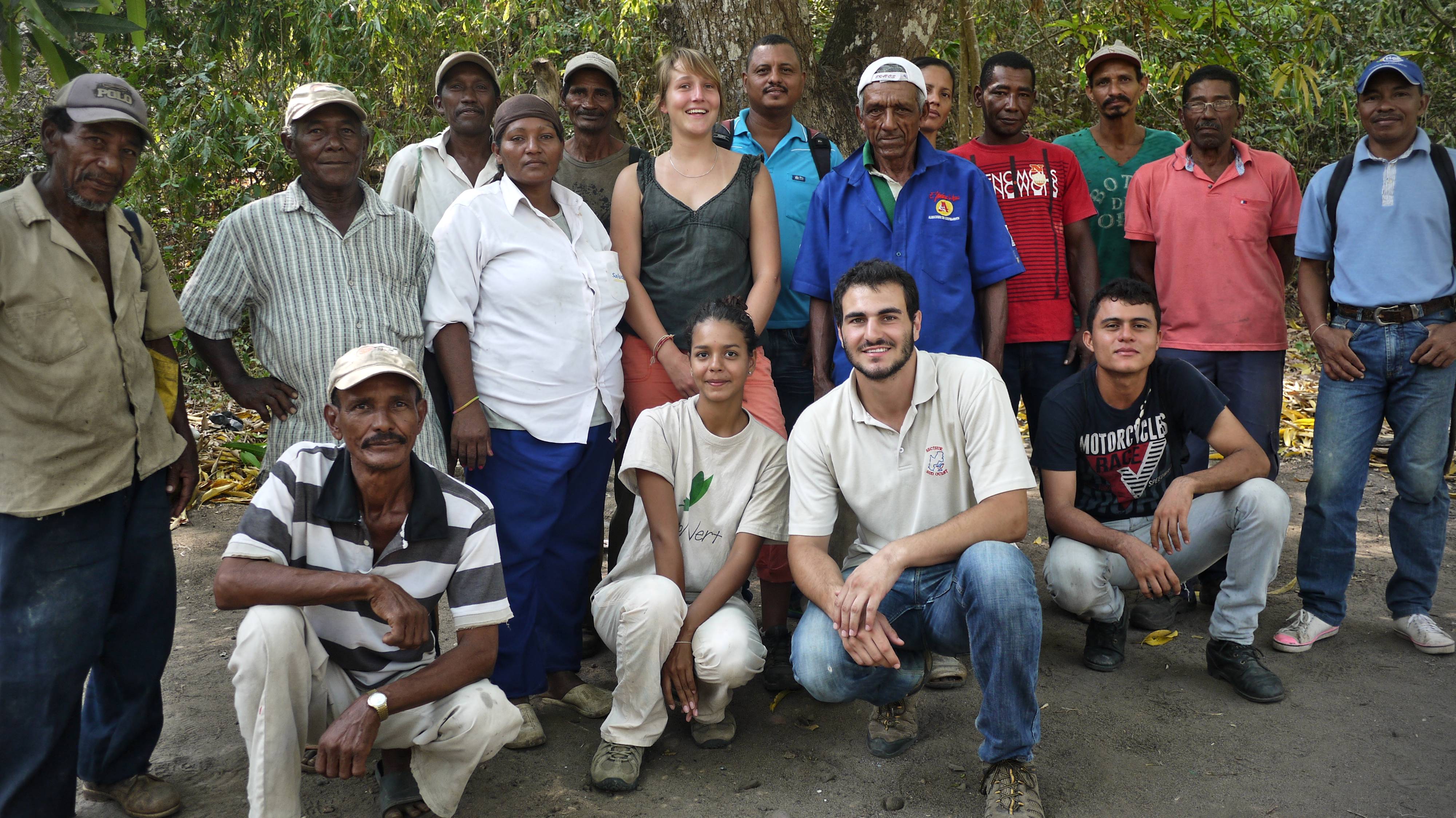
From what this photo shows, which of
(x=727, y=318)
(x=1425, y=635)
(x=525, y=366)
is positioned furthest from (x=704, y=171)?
(x=1425, y=635)

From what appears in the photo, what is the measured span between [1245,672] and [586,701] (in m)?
2.41

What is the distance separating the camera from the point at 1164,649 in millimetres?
4301

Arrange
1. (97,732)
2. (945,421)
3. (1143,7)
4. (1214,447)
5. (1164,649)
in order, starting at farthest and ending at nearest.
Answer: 1. (1143,7)
2. (1164,649)
3. (1214,447)
4. (945,421)
5. (97,732)

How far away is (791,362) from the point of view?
4512mm

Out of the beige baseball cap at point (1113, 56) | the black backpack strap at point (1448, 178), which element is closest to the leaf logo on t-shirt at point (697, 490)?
the beige baseball cap at point (1113, 56)

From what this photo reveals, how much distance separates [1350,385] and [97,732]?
4.65 meters

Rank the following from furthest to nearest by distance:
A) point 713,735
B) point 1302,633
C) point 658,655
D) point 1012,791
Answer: point 1302,633, point 713,735, point 658,655, point 1012,791

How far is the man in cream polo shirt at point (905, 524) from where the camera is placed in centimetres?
310

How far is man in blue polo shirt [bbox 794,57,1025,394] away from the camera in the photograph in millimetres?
4086

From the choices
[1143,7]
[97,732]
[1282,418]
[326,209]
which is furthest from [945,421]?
[1282,418]

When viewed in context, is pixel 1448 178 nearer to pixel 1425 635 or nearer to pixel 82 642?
pixel 1425 635

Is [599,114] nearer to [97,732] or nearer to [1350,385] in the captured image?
[97,732]

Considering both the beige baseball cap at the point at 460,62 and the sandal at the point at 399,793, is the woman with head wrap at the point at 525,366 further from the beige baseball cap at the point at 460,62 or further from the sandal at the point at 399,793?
the beige baseball cap at the point at 460,62

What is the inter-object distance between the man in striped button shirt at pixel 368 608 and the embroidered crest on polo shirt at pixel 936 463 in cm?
141
